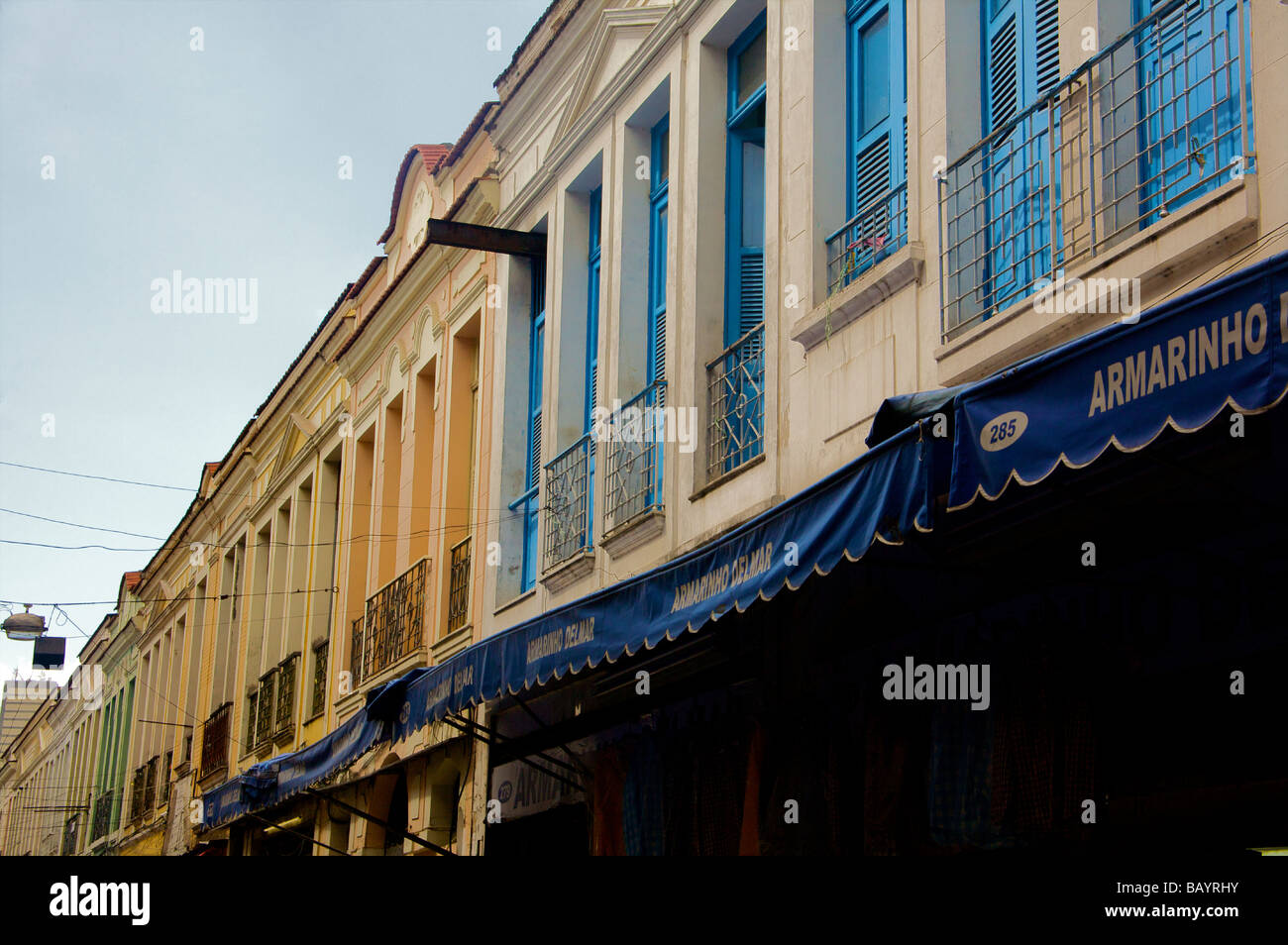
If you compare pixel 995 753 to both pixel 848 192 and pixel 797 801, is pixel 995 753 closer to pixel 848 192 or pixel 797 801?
pixel 797 801

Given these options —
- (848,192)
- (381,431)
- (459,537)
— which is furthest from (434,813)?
(848,192)

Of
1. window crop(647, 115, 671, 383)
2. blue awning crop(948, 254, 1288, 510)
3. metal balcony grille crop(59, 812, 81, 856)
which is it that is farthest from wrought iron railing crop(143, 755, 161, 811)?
blue awning crop(948, 254, 1288, 510)

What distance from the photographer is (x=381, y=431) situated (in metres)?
18.9

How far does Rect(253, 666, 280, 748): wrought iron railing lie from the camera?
22.0m

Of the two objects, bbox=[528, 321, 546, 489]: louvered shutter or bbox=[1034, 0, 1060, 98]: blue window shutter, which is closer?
bbox=[1034, 0, 1060, 98]: blue window shutter

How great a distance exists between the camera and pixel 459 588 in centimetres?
1512

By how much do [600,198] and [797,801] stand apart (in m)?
6.72

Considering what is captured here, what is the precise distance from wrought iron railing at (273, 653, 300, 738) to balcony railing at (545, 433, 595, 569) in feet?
29.0

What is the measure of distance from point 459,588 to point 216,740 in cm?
1168

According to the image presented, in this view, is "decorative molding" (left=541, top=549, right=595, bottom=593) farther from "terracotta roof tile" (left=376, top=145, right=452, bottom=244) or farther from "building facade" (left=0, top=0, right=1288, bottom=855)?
"terracotta roof tile" (left=376, top=145, right=452, bottom=244)

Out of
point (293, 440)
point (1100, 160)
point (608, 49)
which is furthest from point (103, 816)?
point (1100, 160)

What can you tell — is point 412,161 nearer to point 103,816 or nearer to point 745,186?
point 745,186

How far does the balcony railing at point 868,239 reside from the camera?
29.2ft

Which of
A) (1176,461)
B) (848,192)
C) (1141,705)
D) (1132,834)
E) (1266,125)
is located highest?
(848,192)
